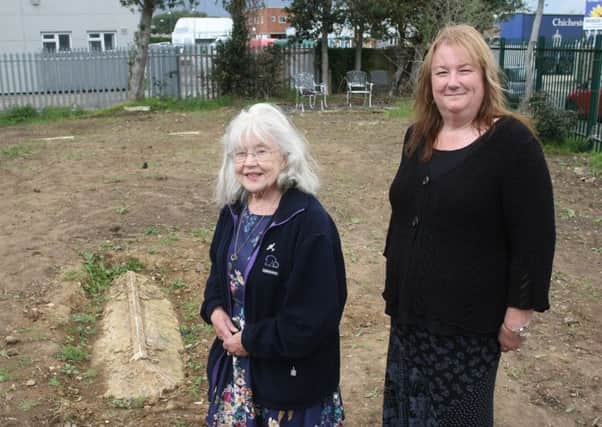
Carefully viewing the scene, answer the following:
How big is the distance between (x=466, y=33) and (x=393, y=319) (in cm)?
113

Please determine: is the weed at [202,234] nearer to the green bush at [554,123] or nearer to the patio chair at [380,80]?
the green bush at [554,123]

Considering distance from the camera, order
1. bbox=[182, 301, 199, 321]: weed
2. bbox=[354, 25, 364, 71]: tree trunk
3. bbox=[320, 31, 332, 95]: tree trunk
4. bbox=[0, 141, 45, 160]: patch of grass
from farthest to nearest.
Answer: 1. bbox=[354, 25, 364, 71]: tree trunk
2. bbox=[320, 31, 332, 95]: tree trunk
3. bbox=[0, 141, 45, 160]: patch of grass
4. bbox=[182, 301, 199, 321]: weed

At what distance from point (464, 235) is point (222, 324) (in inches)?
37.0

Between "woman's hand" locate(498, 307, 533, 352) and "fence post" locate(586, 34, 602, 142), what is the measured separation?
986 cm

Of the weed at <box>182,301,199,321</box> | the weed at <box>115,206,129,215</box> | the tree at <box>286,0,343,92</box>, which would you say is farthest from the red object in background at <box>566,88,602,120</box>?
the tree at <box>286,0,343,92</box>

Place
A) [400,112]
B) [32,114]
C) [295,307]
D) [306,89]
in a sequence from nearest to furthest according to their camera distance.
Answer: [295,307]
[400,112]
[32,114]
[306,89]

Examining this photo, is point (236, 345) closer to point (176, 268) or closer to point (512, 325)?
point (512, 325)

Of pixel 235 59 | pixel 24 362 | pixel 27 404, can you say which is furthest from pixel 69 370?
pixel 235 59

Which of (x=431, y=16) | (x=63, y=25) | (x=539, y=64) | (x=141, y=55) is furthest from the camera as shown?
(x=63, y=25)

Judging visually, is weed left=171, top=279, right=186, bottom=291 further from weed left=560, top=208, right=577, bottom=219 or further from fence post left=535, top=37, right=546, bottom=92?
fence post left=535, top=37, right=546, bottom=92

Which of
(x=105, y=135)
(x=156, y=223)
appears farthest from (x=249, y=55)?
(x=156, y=223)

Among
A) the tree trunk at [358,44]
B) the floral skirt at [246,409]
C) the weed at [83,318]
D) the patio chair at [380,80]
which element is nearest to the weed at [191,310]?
the weed at [83,318]

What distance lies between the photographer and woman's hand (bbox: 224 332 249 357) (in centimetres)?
240

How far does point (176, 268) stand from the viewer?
612 cm
